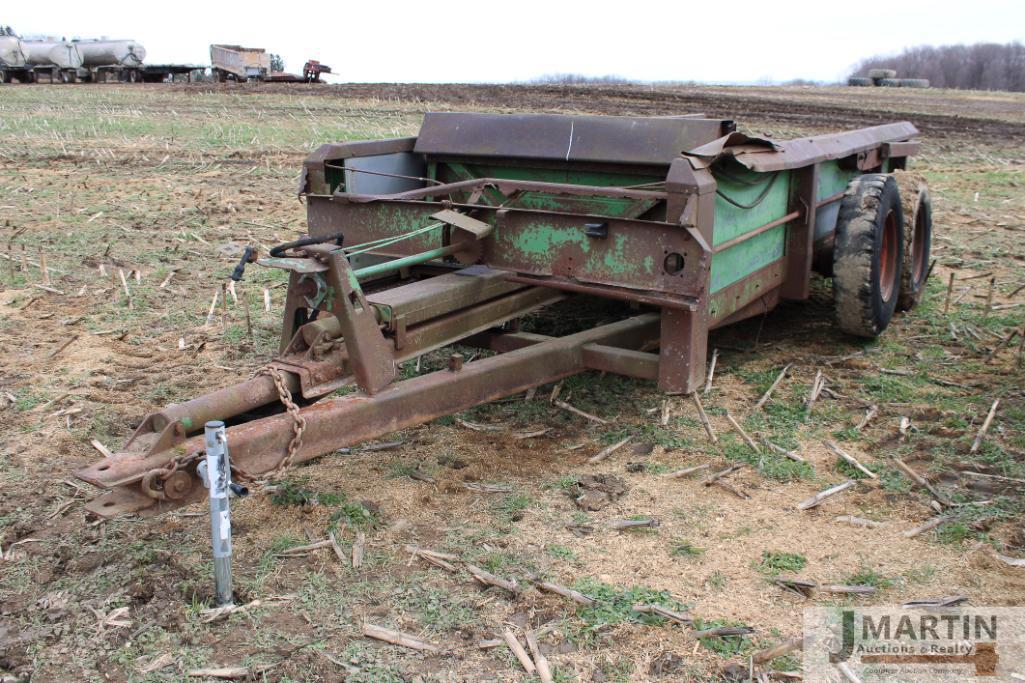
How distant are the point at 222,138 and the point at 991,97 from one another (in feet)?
83.7

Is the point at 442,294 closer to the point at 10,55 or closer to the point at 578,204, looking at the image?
the point at 578,204

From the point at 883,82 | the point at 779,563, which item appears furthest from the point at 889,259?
the point at 883,82

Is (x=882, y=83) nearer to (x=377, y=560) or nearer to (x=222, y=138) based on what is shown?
(x=222, y=138)

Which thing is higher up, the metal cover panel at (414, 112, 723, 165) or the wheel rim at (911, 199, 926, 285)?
the metal cover panel at (414, 112, 723, 165)

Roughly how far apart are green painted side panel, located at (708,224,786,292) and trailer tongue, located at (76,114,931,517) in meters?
0.02

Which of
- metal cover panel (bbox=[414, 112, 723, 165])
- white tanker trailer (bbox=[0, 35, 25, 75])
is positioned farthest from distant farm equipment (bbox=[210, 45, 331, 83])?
metal cover panel (bbox=[414, 112, 723, 165])

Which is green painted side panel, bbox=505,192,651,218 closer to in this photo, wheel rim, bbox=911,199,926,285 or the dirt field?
the dirt field

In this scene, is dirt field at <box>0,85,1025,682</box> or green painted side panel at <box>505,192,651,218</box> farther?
green painted side panel at <box>505,192,651,218</box>

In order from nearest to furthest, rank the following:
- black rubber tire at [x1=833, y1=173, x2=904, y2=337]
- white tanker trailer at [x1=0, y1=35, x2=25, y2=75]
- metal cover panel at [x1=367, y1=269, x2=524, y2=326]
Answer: metal cover panel at [x1=367, y1=269, x2=524, y2=326], black rubber tire at [x1=833, y1=173, x2=904, y2=337], white tanker trailer at [x1=0, y1=35, x2=25, y2=75]

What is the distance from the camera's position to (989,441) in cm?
469

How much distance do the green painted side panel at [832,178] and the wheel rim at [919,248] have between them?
0.62 metres

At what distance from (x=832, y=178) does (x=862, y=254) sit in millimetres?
778

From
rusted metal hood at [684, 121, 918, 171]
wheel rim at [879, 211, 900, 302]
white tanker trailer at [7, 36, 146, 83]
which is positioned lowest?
wheel rim at [879, 211, 900, 302]

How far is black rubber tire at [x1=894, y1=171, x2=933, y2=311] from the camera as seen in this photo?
6.39 meters
